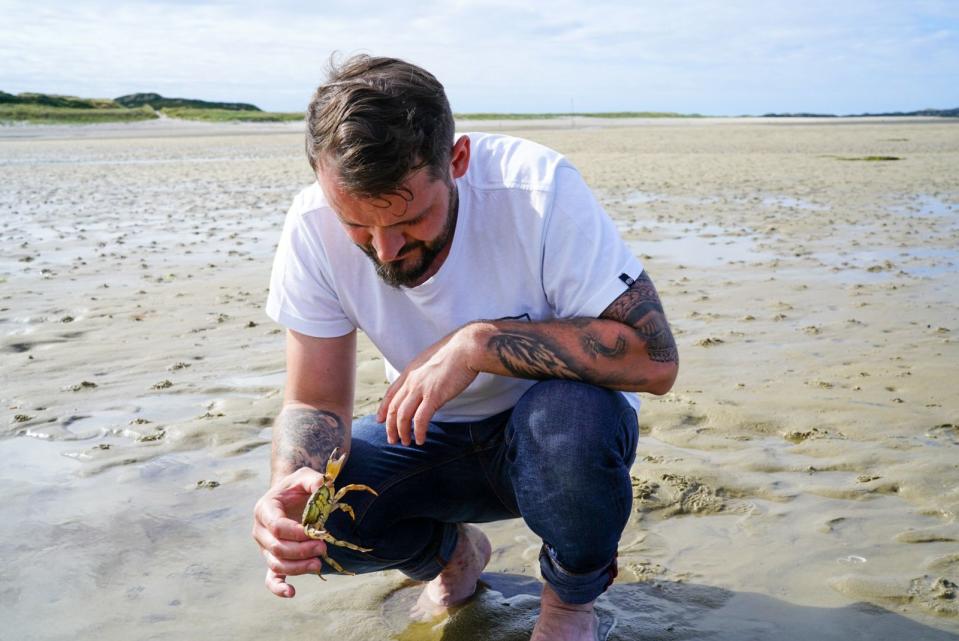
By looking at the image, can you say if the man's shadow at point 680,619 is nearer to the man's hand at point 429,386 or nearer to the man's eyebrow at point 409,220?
the man's hand at point 429,386

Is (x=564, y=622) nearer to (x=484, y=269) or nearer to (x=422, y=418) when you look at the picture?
(x=422, y=418)

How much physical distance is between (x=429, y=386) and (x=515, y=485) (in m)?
0.33

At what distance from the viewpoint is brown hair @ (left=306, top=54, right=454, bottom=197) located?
2096mm

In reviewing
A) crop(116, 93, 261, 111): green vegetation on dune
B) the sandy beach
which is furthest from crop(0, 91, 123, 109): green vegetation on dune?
the sandy beach

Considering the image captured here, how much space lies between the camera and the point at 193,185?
16.5 meters

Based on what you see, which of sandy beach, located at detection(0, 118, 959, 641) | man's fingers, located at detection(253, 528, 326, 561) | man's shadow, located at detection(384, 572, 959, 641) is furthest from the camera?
sandy beach, located at detection(0, 118, 959, 641)

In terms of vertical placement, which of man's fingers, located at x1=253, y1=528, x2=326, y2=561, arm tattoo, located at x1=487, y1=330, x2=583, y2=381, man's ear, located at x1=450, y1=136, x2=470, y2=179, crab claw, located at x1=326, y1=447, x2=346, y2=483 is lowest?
man's fingers, located at x1=253, y1=528, x2=326, y2=561

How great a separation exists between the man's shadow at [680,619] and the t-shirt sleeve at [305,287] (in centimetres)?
88

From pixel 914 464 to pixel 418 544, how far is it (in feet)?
6.28

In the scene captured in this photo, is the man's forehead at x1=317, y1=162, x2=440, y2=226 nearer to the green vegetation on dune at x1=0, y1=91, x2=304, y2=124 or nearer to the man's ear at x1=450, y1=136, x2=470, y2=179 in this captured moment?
the man's ear at x1=450, y1=136, x2=470, y2=179

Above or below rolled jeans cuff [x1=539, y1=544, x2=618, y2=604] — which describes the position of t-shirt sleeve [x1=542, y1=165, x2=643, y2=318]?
above

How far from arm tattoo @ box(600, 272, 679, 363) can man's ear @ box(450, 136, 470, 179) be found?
529 mm

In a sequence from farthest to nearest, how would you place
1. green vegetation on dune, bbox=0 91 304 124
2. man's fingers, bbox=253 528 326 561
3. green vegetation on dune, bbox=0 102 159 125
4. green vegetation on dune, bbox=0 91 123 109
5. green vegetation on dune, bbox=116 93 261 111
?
1. green vegetation on dune, bbox=116 93 261 111
2. green vegetation on dune, bbox=0 91 123 109
3. green vegetation on dune, bbox=0 91 304 124
4. green vegetation on dune, bbox=0 102 159 125
5. man's fingers, bbox=253 528 326 561

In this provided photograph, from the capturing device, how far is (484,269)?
2373mm
